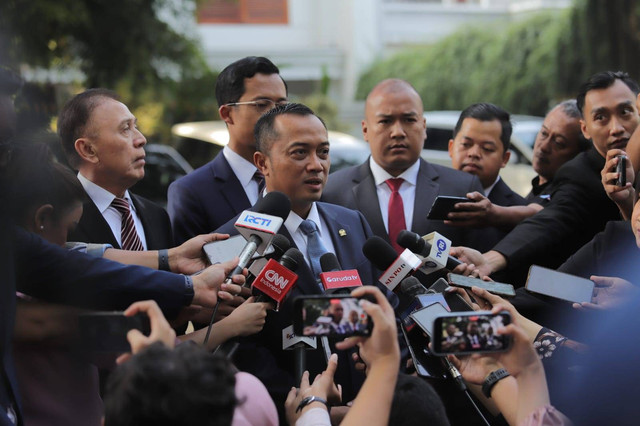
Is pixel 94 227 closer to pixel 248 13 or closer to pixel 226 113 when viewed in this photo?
pixel 226 113

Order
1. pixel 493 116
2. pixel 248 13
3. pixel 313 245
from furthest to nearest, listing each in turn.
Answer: pixel 248 13 < pixel 493 116 < pixel 313 245

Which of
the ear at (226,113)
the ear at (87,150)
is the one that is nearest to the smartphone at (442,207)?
the ear at (226,113)

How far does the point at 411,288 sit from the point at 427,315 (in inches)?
9.0

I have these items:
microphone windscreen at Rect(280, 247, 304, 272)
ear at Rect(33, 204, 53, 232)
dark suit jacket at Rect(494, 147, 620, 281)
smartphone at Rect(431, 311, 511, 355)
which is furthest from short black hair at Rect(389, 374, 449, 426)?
dark suit jacket at Rect(494, 147, 620, 281)

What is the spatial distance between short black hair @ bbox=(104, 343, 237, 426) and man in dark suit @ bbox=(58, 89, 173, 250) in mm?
1658

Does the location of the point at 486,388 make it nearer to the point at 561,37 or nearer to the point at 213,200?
the point at 213,200

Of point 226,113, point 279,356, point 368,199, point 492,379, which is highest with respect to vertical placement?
point 226,113

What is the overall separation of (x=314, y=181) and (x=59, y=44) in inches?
422

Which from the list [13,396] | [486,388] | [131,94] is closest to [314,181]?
[486,388]

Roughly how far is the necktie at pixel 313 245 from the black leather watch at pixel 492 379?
2.87ft

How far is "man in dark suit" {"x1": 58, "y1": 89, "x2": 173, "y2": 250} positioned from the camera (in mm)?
3592

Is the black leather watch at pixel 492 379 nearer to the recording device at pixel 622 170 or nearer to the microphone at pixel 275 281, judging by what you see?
the microphone at pixel 275 281

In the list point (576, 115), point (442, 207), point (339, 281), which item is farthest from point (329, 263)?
point (576, 115)

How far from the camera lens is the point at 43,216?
9.32 feet
